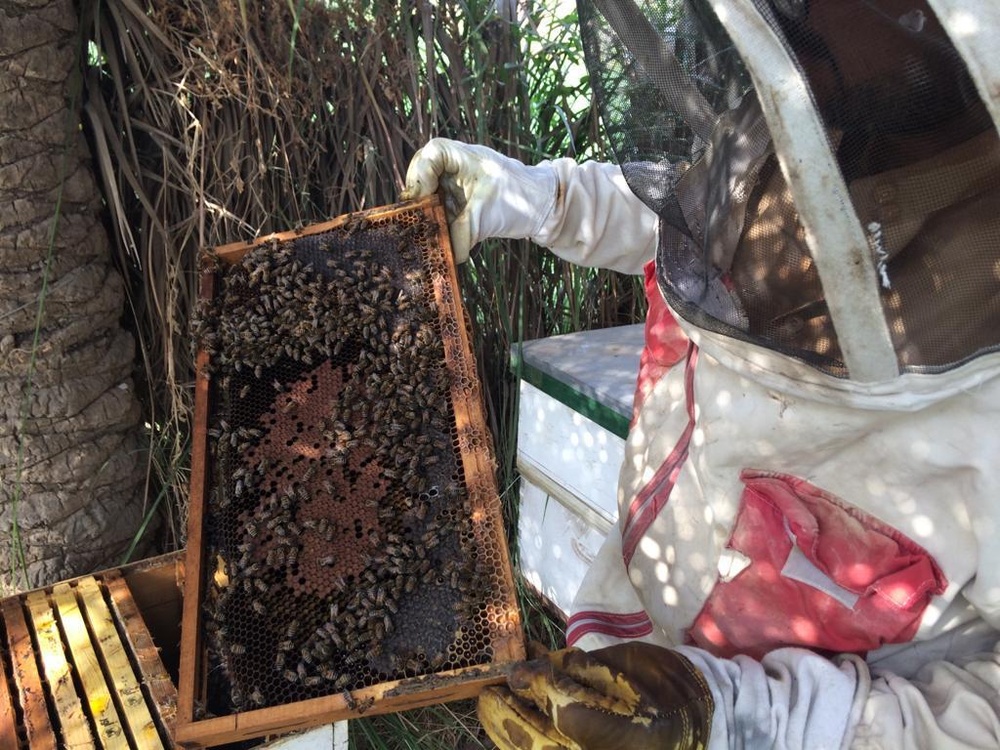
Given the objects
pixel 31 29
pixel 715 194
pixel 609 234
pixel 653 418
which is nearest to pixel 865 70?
pixel 715 194

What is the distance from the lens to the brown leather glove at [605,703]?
1386 mm

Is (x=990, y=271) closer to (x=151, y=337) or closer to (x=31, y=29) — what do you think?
(x=31, y=29)

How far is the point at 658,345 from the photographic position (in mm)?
1990

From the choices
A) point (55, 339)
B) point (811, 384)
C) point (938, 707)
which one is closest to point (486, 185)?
point (811, 384)

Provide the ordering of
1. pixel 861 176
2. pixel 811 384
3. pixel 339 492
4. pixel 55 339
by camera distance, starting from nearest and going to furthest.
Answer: pixel 861 176
pixel 811 384
pixel 339 492
pixel 55 339

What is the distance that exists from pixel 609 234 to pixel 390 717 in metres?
2.51

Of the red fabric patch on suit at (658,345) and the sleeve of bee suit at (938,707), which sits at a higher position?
the red fabric patch on suit at (658,345)

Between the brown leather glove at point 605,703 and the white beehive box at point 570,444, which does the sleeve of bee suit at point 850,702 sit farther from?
the white beehive box at point 570,444

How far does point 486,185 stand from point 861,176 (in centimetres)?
151

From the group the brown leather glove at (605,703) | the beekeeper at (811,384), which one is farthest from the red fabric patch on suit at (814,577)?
the brown leather glove at (605,703)

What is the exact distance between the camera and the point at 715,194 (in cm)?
151

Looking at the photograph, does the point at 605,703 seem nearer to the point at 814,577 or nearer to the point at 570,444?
the point at 814,577

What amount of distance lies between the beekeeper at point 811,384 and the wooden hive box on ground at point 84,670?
4.35 feet

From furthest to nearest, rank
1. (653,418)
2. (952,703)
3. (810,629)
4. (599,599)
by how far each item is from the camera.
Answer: (599,599), (653,418), (810,629), (952,703)
